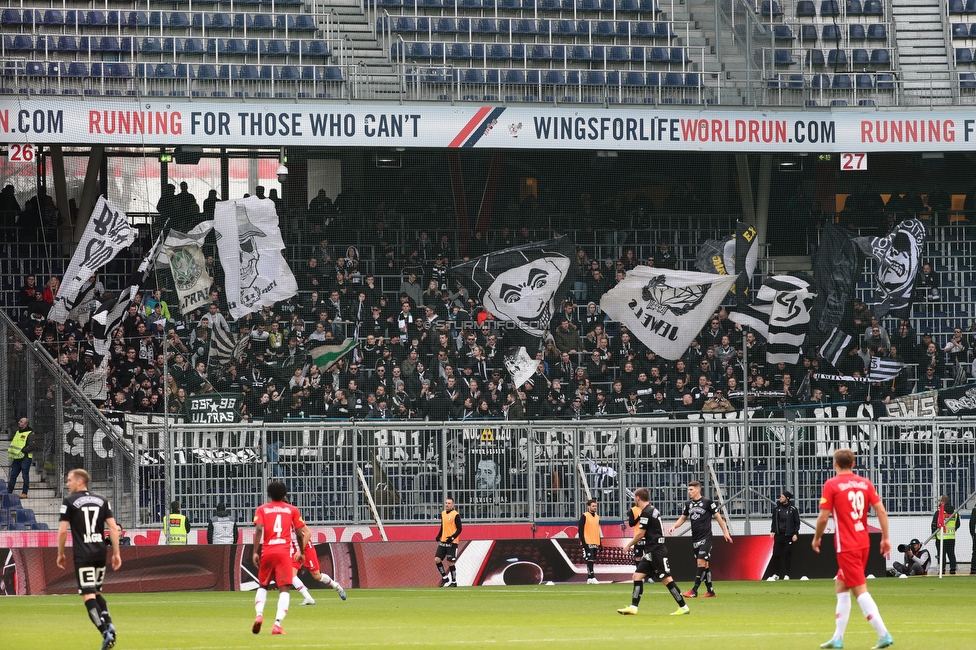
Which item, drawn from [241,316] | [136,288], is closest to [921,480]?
[241,316]

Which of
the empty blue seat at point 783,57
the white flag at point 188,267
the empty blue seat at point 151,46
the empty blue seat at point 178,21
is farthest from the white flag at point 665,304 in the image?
the empty blue seat at point 151,46

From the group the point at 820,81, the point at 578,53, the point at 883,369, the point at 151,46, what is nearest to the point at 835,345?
the point at 883,369

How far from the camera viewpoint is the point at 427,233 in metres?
30.3

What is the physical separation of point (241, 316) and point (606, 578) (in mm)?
9331

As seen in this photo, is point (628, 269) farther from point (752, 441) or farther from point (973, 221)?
point (973, 221)

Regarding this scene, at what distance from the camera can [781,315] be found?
29.8 meters

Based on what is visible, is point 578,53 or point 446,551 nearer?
point 446,551

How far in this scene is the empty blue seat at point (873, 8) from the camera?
32.0 meters

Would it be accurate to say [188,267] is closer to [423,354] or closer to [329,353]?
[329,353]

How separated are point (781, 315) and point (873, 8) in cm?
799

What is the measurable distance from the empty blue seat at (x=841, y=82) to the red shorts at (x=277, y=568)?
65.9 feet

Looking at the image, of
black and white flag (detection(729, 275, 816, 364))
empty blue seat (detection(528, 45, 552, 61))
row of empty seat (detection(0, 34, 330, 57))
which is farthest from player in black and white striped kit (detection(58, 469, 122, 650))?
black and white flag (detection(729, 275, 816, 364))

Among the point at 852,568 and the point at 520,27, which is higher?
the point at 520,27

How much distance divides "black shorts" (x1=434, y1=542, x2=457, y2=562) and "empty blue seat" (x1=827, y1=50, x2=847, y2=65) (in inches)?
584
